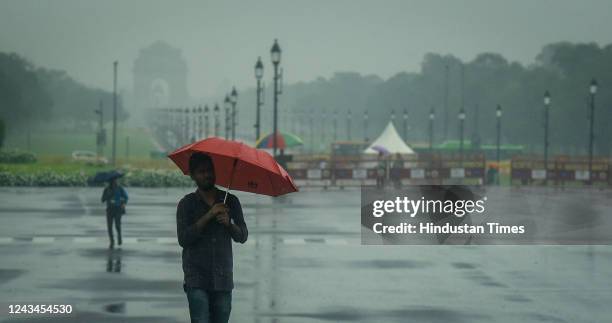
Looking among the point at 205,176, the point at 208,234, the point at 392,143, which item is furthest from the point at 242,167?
the point at 392,143

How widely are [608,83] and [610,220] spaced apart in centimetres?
8999

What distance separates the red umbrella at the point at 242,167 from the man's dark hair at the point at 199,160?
46mm

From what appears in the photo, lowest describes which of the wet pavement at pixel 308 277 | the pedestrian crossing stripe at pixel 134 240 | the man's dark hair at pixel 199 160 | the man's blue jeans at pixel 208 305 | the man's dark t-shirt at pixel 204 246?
the pedestrian crossing stripe at pixel 134 240

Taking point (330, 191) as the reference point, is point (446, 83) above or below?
above

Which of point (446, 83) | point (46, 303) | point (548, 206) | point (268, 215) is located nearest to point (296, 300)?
point (46, 303)

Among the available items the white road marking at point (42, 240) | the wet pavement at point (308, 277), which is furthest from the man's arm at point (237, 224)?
the white road marking at point (42, 240)

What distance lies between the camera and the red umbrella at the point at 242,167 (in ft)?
30.1

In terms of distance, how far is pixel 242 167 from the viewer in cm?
954

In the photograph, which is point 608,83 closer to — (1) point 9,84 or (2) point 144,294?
(1) point 9,84

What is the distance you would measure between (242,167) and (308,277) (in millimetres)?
9662

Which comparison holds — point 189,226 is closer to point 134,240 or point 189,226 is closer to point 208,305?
point 208,305

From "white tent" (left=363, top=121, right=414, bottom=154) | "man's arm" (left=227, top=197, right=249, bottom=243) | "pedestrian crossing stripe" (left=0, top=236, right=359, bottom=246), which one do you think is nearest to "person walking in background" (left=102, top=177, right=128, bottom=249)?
"pedestrian crossing stripe" (left=0, top=236, right=359, bottom=246)

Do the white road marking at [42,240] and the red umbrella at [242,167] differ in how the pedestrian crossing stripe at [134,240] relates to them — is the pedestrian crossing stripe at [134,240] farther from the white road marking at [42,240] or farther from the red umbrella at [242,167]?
the red umbrella at [242,167]

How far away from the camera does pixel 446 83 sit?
159m
